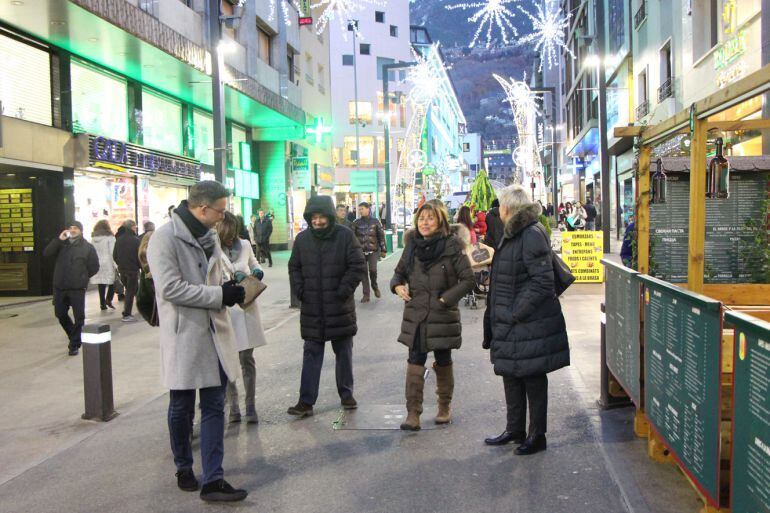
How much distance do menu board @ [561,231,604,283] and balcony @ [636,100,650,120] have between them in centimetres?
1356

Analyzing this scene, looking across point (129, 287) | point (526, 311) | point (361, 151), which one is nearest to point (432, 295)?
point (526, 311)

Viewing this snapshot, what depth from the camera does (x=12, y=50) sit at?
14.6m

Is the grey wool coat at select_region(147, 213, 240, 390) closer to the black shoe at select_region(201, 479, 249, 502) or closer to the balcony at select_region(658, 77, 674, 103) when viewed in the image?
the black shoe at select_region(201, 479, 249, 502)

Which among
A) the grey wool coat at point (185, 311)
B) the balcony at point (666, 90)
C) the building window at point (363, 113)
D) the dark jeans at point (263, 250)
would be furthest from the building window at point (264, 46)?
the building window at point (363, 113)

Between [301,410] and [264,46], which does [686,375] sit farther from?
[264,46]

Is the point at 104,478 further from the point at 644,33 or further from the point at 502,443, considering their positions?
the point at 644,33

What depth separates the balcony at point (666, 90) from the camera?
22.9 metres

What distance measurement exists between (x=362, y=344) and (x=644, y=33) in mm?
22746

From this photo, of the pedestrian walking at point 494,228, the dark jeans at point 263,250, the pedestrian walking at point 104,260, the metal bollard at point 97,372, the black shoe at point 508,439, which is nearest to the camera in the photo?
the black shoe at point 508,439

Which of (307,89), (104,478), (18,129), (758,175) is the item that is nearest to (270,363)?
(104,478)

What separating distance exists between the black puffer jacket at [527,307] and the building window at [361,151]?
200 feet

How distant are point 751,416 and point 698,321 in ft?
2.66

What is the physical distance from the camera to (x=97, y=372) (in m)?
6.25

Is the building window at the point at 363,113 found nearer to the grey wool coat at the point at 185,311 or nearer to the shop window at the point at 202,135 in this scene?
the shop window at the point at 202,135
